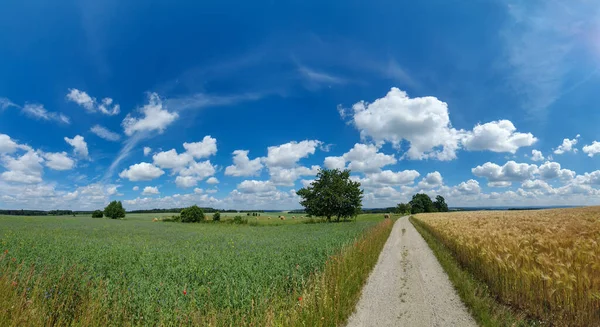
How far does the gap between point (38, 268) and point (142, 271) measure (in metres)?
4.04

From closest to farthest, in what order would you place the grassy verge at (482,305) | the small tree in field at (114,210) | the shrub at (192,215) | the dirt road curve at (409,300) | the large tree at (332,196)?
the grassy verge at (482,305), the dirt road curve at (409,300), the large tree at (332,196), the shrub at (192,215), the small tree in field at (114,210)

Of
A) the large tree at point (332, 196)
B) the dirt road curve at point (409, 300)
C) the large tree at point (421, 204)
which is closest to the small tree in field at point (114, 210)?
the large tree at point (332, 196)

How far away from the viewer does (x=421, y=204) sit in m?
143

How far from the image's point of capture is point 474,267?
12148 mm

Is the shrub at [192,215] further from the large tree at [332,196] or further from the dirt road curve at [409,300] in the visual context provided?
the dirt road curve at [409,300]

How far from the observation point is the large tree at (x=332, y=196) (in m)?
58.6

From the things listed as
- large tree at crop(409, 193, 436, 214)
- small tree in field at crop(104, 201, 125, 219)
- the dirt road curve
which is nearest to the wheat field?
the dirt road curve

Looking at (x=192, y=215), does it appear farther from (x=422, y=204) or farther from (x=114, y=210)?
(x=422, y=204)

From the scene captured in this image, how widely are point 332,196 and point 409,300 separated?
162ft

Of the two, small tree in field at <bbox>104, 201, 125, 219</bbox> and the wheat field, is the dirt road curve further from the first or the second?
small tree in field at <bbox>104, 201, 125, 219</bbox>

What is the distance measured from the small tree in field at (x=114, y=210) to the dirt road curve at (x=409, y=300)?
122097 mm

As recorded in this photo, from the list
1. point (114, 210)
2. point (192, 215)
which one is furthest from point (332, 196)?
point (114, 210)

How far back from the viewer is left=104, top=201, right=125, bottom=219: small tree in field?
4129 inches

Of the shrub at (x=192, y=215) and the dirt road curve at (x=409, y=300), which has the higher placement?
the shrub at (x=192, y=215)
